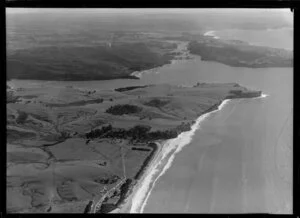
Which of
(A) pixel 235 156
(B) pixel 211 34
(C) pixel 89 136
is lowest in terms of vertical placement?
(A) pixel 235 156

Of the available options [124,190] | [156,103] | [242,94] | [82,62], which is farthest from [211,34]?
[124,190]

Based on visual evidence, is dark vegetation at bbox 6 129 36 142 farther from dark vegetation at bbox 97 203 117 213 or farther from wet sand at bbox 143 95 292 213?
wet sand at bbox 143 95 292 213

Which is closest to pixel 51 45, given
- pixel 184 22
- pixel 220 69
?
pixel 184 22

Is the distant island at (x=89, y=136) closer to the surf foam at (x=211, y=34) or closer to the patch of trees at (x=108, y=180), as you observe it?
the patch of trees at (x=108, y=180)

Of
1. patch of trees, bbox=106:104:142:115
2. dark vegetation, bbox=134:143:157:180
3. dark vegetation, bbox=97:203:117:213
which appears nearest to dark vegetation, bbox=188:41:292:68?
patch of trees, bbox=106:104:142:115

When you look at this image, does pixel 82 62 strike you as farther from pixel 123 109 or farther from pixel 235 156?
pixel 235 156
